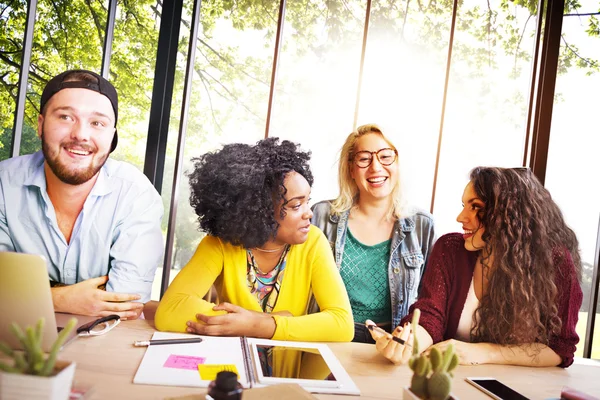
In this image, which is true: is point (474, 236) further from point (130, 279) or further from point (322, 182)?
point (322, 182)

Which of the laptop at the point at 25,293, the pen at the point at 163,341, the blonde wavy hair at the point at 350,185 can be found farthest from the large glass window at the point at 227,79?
the laptop at the point at 25,293

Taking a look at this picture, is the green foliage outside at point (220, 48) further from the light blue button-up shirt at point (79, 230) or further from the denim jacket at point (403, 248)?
the denim jacket at point (403, 248)

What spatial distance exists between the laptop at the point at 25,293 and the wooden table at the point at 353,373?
13cm

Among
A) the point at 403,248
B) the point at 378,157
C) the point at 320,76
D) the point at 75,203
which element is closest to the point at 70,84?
the point at 75,203

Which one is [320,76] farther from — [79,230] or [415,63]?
[79,230]

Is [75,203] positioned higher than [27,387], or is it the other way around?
[75,203]

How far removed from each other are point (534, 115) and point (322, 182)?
284 cm

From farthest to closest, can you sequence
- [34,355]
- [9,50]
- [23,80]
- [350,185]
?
[9,50] < [23,80] < [350,185] < [34,355]

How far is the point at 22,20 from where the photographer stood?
4.27 m

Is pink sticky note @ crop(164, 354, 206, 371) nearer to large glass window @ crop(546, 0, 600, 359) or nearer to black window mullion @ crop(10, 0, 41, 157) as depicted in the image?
black window mullion @ crop(10, 0, 41, 157)

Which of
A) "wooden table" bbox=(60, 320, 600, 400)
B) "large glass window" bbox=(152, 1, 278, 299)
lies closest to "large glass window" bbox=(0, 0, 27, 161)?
"large glass window" bbox=(152, 1, 278, 299)

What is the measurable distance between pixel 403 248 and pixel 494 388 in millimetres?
1101

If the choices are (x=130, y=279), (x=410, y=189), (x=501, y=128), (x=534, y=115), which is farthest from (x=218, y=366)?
(x=501, y=128)

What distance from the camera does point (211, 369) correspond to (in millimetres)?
1128
